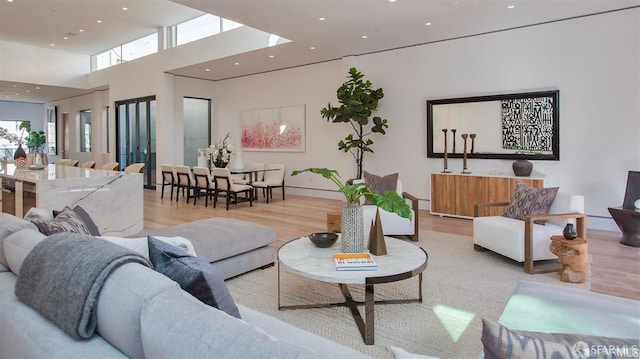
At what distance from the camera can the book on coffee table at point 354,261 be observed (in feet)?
8.46

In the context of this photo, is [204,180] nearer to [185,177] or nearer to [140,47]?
[185,177]

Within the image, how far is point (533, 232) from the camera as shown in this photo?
3.79m

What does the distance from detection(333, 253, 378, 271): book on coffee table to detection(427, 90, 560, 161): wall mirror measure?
15.1ft

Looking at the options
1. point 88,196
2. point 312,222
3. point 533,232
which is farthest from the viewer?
point 312,222

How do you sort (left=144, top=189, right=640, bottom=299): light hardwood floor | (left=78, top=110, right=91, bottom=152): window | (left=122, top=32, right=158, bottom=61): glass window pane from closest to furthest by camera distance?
(left=144, top=189, right=640, bottom=299): light hardwood floor < (left=122, top=32, right=158, bottom=61): glass window pane < (left=78, top=110, right=91, bottom=152): window

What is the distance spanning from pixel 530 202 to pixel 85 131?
1450 cm

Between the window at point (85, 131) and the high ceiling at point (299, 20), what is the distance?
3.38 m

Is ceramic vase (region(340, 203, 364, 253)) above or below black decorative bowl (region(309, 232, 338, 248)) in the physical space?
above

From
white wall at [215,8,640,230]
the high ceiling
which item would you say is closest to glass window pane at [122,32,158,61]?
the high ceiling

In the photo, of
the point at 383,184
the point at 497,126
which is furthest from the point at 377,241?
the point at 497,126

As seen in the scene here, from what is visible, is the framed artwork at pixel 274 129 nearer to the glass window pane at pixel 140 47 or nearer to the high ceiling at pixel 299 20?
the high ceiling at pixel 299 20

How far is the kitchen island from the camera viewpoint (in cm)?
430

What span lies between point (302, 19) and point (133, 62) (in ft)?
23.5

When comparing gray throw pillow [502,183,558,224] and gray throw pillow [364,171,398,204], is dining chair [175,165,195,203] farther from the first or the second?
gray throw pillow [502,183,558,224]
